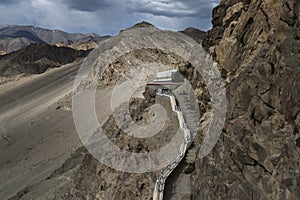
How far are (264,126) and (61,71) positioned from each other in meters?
83.0

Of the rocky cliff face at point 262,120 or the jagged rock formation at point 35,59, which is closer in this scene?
the rocky cliff face at point 262,120

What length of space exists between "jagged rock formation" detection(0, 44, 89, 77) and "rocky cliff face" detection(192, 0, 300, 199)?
3522 inches

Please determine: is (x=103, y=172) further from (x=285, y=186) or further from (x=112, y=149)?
(x=285, y=186)

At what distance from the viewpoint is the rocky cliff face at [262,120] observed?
8836mm

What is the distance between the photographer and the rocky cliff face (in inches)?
348

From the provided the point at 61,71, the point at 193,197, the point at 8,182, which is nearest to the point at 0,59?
the point at 61,71

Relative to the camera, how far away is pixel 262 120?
977cm

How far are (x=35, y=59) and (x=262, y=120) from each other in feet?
335

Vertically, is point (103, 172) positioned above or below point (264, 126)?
below

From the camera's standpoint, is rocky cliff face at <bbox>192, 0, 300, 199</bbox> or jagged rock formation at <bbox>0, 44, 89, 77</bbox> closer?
rocky cliff face at <bbox>192, 0, 300, 199</bbox>

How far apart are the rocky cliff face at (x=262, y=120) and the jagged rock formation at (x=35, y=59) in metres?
89.5

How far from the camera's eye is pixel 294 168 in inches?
328

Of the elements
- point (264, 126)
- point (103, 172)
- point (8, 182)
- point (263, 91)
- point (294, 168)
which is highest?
point (263, 91)

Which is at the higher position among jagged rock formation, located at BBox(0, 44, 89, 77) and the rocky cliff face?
jagged rock formation, located at BBox(0, 44, 89, 77)
